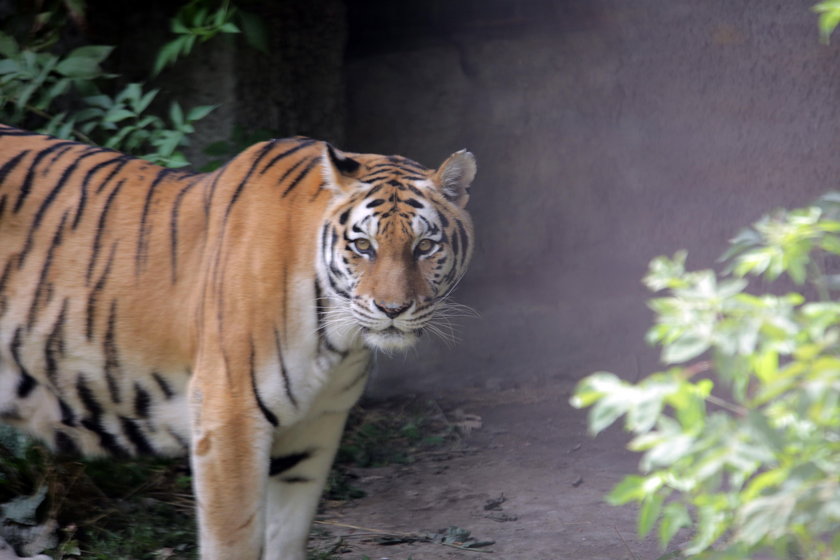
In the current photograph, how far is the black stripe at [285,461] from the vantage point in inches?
127

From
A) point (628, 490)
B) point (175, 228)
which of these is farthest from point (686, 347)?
point (175, 228)

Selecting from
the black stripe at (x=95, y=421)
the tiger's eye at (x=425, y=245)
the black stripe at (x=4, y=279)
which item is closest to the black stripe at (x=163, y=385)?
the black stripe at (x=95, y=421)

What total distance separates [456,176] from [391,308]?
0.51 m

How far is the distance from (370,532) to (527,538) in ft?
1.96

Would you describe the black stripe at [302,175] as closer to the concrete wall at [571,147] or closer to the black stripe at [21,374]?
the black stripe at [21,374]

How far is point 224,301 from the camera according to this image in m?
2.94

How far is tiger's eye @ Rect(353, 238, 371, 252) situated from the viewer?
2904mm

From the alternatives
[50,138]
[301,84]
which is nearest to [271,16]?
[301,84]

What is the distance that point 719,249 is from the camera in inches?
211

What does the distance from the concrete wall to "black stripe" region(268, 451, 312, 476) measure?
87.9 inches

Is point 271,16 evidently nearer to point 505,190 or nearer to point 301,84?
point 301,84

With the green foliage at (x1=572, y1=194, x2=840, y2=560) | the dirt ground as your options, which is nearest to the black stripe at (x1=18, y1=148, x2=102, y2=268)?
the dirt ground

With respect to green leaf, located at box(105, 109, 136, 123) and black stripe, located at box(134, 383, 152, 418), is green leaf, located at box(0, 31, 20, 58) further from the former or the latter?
black stripe, located at box(134, 383, 152, 418)

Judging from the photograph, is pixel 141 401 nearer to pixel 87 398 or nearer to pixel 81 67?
pixel 87 398
